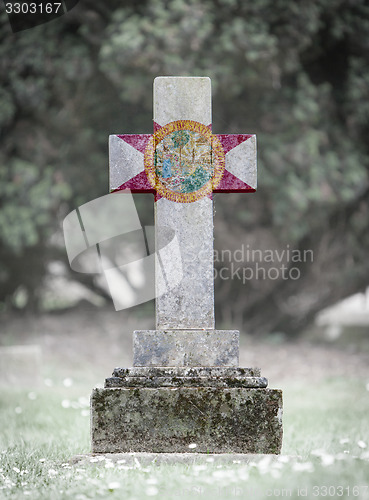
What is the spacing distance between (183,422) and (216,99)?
6504 mm

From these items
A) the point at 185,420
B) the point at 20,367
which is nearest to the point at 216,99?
the point at 20,367

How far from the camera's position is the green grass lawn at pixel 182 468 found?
9.14 ft

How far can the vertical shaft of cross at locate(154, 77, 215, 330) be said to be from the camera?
390 cm

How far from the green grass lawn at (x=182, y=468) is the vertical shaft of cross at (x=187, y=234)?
94 cm

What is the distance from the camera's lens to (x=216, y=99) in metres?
9.08

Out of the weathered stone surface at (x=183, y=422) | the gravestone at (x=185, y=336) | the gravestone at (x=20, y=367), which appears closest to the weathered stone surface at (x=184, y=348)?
the gravestone at (x=185, y=336)

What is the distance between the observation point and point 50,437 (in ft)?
15.7

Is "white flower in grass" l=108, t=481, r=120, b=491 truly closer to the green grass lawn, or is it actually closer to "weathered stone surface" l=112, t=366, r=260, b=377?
the green grass lawn

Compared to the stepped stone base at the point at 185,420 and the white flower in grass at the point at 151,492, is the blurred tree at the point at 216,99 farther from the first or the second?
the white flower in grass at the point at 151,492

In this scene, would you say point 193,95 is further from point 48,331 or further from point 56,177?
point 48,331

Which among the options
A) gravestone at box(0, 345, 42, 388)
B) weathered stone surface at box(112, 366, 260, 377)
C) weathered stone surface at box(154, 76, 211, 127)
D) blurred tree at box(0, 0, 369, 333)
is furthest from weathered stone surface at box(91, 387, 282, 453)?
blurred tree at box(0, 0, 369, 333)

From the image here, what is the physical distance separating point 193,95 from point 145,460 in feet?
7.79

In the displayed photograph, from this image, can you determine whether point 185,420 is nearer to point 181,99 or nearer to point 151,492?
point 151,492

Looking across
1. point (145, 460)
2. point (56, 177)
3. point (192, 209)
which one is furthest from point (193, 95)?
point (56, 177)
